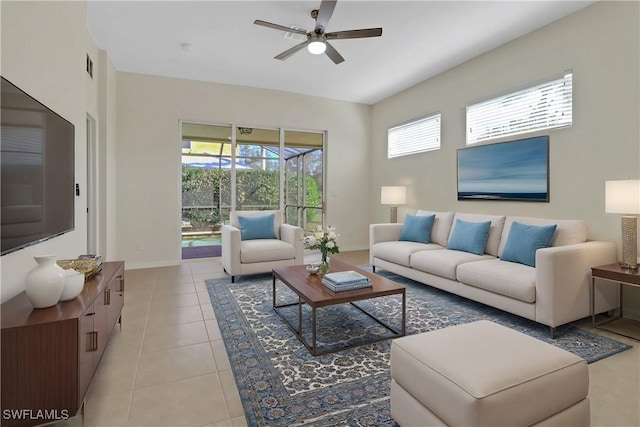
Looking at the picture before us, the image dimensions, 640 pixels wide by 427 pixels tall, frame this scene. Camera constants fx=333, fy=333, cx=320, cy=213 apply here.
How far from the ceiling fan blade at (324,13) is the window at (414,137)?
2636 mm

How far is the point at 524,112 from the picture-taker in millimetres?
3760

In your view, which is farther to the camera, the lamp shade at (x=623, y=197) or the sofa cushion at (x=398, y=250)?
the sofa cushion at (x=398, y=250)

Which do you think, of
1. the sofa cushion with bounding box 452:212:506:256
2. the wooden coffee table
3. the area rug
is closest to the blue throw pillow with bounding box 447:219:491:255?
the sofa cushion with bounding box 452:212:506:256

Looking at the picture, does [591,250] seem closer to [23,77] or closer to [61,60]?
[23,77]

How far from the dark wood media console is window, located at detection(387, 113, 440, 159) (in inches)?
189

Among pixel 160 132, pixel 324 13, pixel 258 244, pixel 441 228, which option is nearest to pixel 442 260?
pixel 441 228

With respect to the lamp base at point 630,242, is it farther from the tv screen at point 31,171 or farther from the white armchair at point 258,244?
the tv screen at point 31,171

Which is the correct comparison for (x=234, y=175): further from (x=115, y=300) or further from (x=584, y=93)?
(x=584, y=93)

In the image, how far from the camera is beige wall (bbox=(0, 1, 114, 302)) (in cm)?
176

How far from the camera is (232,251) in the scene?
409 centimetres

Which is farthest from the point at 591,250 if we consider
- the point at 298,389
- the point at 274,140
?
the point at 274,140

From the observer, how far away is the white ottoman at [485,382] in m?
1.19

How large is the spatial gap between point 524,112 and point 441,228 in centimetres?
163

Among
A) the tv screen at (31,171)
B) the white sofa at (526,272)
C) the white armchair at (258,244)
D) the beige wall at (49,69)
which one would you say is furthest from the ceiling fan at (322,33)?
the white sofa at (526,272)
